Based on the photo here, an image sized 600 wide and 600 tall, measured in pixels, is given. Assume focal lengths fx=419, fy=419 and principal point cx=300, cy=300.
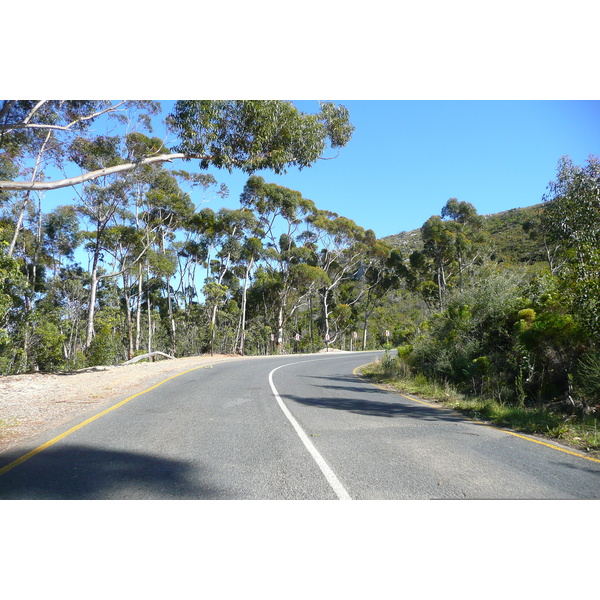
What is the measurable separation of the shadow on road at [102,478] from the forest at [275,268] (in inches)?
221

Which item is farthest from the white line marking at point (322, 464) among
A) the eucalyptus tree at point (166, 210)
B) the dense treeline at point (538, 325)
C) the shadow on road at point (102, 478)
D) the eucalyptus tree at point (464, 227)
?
the eucalyptus tree at point (464, 227)

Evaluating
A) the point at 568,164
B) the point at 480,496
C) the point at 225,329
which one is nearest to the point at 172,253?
the point at 225,329

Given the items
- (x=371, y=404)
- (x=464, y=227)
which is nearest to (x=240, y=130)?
(x=371, y=404)

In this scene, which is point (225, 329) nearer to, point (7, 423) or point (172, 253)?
point (172, 253)

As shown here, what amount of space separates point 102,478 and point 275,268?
124ft

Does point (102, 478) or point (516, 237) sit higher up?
point (516, 237)

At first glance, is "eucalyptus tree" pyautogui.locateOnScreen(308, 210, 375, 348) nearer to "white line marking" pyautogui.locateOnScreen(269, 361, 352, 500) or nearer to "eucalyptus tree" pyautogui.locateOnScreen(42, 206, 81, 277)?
"eucalyptus tree" pyautogui.locateOnScreen(42, 206, 81, 277)

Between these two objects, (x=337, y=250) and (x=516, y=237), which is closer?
(x=516, y=237)

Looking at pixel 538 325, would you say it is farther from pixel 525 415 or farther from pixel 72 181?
pixel 72 181

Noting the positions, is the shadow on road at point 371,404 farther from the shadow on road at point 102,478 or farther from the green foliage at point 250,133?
the green foliage at point 250,133

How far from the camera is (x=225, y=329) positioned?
41656 millimetres

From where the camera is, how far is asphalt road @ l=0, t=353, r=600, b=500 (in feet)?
12.8

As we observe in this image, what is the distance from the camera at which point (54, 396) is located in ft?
33.3

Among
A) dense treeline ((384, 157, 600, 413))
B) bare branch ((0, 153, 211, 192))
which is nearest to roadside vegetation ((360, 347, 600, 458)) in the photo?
dense treeline ((384, 157, 600, 413))
